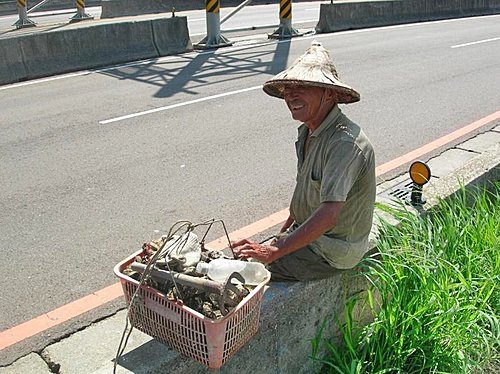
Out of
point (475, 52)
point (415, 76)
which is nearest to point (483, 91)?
point (415, 76)

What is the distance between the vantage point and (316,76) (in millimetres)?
2584

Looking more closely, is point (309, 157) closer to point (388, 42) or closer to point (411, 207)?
point (411, 207)

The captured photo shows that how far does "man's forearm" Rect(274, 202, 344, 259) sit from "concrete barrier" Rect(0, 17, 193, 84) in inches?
354

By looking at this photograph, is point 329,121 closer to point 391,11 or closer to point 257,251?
point 257,251

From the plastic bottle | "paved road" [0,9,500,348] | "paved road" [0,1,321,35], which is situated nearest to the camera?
the plastic bottle

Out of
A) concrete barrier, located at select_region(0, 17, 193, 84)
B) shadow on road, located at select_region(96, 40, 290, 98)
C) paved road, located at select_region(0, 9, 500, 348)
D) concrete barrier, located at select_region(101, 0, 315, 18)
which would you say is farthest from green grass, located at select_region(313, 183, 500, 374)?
concrete barrier, located at select_region(101, 0, 315, 18)

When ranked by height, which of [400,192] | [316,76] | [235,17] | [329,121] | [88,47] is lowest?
[235,17]

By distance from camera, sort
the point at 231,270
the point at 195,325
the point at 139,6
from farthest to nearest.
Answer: the point at 139,6, the point at 231,270, the point at 195,325

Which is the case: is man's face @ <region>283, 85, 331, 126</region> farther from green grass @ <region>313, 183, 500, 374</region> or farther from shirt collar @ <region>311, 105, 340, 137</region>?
green grass @ <region>313, 183, 500, 374</region>

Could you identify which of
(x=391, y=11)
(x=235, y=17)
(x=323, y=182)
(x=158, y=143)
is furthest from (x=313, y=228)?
(x=235, y=17)

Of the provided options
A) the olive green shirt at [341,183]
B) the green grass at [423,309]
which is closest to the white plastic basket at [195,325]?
the olive green shirt at [341,183]

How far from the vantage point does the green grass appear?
2.85 meters

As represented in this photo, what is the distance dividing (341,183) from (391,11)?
16.4 m

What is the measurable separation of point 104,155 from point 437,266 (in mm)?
4137
